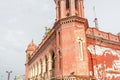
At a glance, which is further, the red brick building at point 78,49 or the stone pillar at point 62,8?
the stone pillar at point 62,8

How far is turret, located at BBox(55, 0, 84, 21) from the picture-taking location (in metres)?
20.1

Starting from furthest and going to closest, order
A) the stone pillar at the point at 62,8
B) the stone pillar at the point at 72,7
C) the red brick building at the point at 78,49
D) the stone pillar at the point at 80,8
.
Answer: the stone pillar at the point at 80,8 → the stone pillar at the point at 62,8 → the stone pillar at the point at 72,7 → the red brick building at the point at 78,49

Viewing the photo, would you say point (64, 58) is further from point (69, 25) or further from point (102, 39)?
point (102, 39)

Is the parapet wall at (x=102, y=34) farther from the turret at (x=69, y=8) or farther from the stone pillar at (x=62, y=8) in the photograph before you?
the stone pillar at (x=62, y=8)

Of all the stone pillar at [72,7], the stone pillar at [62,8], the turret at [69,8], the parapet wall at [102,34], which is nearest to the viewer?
the stone pillar at [72,7]

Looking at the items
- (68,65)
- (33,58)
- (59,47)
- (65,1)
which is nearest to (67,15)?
(65,1)

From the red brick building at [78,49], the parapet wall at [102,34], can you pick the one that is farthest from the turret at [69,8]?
the parapet wall at [102,34]

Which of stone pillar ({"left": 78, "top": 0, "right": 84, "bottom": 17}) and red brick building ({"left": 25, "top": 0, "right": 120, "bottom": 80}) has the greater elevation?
stone pillar ({"left": 78, "top": 0, "right": 84, "bottom": 17})

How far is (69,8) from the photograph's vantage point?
20453mm

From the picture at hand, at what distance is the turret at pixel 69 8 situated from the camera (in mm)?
20094

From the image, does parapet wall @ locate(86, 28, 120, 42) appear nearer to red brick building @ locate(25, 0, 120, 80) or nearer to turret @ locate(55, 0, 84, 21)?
red brick building @ locate(25, 0, 120, 80)

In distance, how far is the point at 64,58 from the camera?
59.8 feet

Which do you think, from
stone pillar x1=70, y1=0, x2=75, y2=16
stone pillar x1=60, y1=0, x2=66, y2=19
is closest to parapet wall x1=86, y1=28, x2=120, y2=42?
stone pillar x1=70, y1=0, x2=75, y2=16

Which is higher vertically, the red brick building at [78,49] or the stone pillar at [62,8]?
the stone pillar at [62,8]
